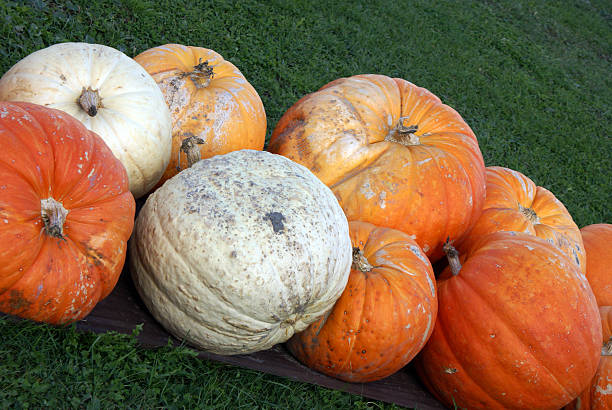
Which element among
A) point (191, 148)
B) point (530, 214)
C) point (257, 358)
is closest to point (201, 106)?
point (191, 148)

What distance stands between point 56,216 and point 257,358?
108cm

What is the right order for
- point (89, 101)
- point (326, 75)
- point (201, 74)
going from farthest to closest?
1. point (326, 75)
2. point (201, 74)
3. point (89, 101)

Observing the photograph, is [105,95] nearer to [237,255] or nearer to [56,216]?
[56,216]

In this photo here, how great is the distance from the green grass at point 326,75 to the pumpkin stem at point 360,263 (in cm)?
59

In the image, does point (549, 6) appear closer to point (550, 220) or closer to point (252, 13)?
point (252, 13)

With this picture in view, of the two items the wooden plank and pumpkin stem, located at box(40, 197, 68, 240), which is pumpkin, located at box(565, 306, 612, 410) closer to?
the wooden plank

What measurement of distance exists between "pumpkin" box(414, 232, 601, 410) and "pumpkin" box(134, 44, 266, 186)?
143 cm

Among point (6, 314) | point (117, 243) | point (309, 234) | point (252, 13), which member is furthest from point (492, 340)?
point (252, 13)

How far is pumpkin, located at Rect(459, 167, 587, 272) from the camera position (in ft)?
10.1

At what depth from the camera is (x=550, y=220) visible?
3.34 m

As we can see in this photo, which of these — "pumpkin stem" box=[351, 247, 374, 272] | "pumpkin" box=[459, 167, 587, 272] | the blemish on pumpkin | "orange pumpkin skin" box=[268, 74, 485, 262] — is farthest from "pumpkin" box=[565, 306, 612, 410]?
the blemish on pumpkin

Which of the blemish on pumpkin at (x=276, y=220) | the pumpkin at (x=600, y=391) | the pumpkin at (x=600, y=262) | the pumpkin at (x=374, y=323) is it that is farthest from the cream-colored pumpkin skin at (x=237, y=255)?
the pumpkin at (x=600, y=262)

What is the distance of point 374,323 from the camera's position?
2.26m

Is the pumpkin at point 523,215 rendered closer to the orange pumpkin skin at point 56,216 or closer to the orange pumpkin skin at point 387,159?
the orange pumpkin skin at point 387,159
